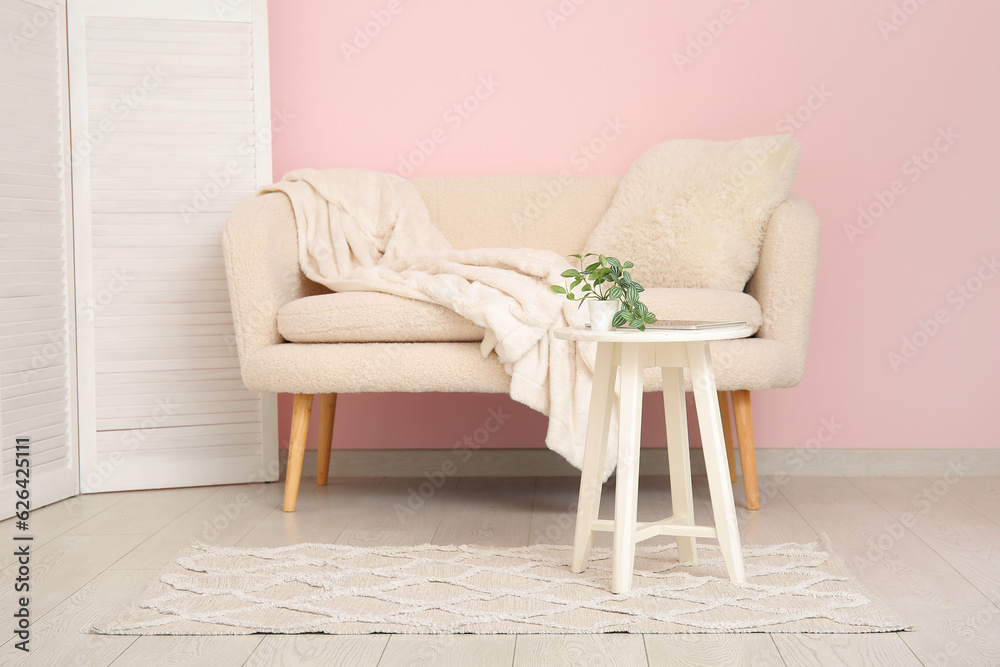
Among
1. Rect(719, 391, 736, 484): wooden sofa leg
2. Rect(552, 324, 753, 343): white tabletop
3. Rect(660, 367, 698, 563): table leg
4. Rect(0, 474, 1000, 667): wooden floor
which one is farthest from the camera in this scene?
Rect(719, 391, 736, 484): wooden sofa leg

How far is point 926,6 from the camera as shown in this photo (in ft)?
8.55

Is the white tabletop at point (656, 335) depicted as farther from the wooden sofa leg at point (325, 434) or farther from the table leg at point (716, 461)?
the wooden sofa leg at point (325, 434)

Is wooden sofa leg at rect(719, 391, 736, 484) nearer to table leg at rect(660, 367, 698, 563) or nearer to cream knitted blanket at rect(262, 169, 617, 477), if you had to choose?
cream knitted blanket at rect(262, 169, 617, 477)

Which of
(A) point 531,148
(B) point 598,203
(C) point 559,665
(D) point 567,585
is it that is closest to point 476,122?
(A) point 531,148

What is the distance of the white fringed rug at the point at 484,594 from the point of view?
1373 mm

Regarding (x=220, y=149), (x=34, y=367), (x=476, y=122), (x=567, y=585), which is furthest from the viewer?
(x=476, y=122)

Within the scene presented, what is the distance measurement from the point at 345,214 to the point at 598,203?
2.32ft

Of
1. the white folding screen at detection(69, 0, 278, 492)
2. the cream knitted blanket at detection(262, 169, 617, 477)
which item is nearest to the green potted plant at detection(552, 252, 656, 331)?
the cream knitted blanket at detection(262, 169, 617, 477)

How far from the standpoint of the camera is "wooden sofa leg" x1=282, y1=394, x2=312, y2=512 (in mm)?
2184

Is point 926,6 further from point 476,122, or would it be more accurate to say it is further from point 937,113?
point 476,122

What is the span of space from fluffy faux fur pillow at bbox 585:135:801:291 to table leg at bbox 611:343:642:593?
0.81 m

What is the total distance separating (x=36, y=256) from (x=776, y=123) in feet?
6.79

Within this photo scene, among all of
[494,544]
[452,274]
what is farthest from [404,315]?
[494,544]

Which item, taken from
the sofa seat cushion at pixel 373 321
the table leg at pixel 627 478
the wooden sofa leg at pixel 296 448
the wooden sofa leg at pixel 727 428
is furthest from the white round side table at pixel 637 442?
the wooden sofa leg at pixel 296 448
